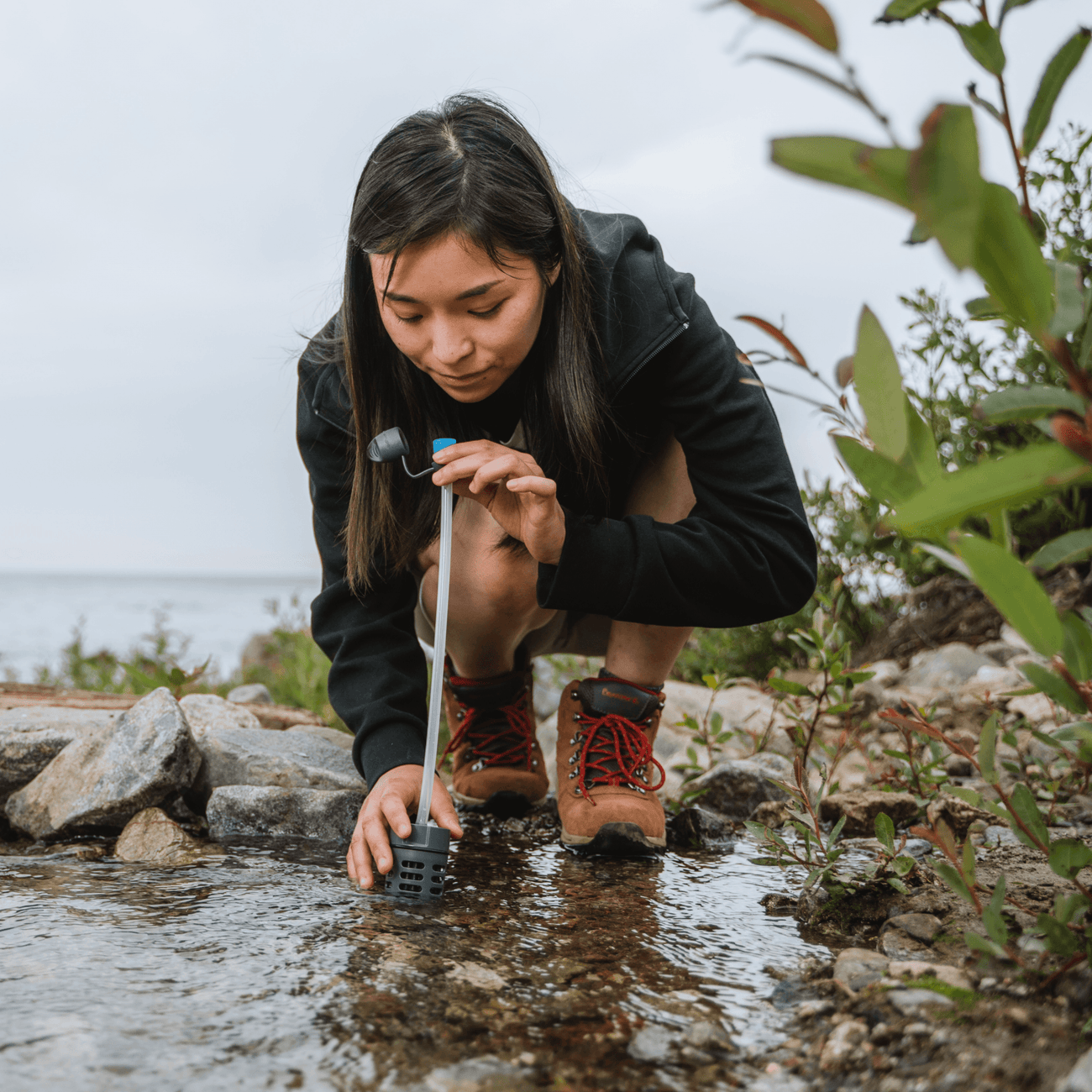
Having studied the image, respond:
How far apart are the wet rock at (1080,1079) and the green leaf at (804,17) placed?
750 millimetres

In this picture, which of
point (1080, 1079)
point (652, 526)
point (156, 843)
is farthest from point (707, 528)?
point (1080, 1079)

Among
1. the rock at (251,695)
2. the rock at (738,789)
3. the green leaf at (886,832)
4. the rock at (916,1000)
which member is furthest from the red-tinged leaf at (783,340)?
the rock at (251,695)

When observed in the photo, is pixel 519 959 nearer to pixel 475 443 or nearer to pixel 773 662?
pixel 475 443

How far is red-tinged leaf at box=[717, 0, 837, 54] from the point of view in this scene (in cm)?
63

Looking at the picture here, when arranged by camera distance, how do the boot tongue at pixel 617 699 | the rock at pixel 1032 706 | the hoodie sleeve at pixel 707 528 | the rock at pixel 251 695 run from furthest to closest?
the rock at pixel 251 695
the rock at pixel 1032 706
the boot tongue at pixel 617 699
the hoodie sleeve at pixel 707 528

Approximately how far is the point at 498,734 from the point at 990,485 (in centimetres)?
175

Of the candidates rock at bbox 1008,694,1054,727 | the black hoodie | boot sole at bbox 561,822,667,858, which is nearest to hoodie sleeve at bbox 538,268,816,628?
the black hoodie

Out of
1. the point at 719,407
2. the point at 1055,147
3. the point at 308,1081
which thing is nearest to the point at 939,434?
the point at 1055,147

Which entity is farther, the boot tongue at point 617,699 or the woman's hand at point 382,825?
the boot tongue at point 617,699

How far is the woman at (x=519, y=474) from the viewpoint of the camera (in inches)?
65.1

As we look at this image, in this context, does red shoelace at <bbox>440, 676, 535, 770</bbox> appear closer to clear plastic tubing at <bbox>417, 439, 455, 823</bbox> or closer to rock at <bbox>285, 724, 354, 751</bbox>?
rock at <bbox>285, 724, 354, 751</bbox>

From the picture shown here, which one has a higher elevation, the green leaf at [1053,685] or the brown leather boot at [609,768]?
the green leaf at [1053,685]

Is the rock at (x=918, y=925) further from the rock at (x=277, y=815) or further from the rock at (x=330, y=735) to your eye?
the rock at (x=330, y=735)

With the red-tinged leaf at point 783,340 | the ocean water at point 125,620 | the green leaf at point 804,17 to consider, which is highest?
the green leaf at point 804,17
